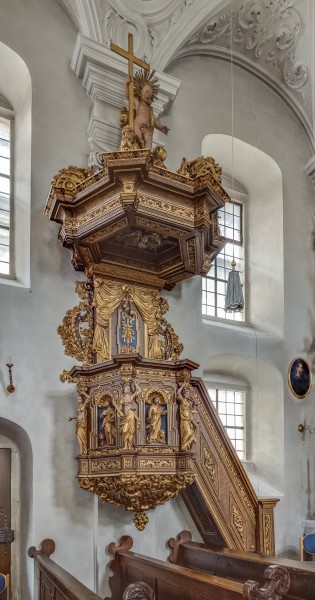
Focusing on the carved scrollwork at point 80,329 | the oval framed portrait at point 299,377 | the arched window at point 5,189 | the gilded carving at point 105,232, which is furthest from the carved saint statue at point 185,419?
the oval framed portrait at point 299,377

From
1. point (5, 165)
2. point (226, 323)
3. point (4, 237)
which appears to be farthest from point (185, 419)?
point (5, 165)

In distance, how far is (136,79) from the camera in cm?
682

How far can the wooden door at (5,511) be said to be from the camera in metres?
5.85

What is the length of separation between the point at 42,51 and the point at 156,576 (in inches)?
228

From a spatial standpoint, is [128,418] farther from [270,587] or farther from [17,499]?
[270,587]

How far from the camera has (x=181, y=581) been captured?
15.8 ft

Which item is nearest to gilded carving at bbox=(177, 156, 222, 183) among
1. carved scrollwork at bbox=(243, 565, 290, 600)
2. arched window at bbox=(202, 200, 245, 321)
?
arched window at bbox=(202, 200, 245, 321)

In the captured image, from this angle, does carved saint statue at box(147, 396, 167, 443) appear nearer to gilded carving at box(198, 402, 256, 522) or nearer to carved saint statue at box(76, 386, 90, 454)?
carved saint statue at box(76, 386, 90, 454)

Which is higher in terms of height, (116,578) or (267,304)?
(267,304)

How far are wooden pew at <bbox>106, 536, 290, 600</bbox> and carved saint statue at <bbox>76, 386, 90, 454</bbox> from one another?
115 centimetres

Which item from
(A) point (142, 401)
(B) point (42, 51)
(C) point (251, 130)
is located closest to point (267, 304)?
(C) point (251, 130)

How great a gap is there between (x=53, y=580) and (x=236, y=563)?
1749 mm

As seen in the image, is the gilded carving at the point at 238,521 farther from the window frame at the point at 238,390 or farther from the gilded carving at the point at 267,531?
the window frame at the point at 238,390

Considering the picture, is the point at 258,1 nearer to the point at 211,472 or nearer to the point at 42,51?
the point at 42,51
